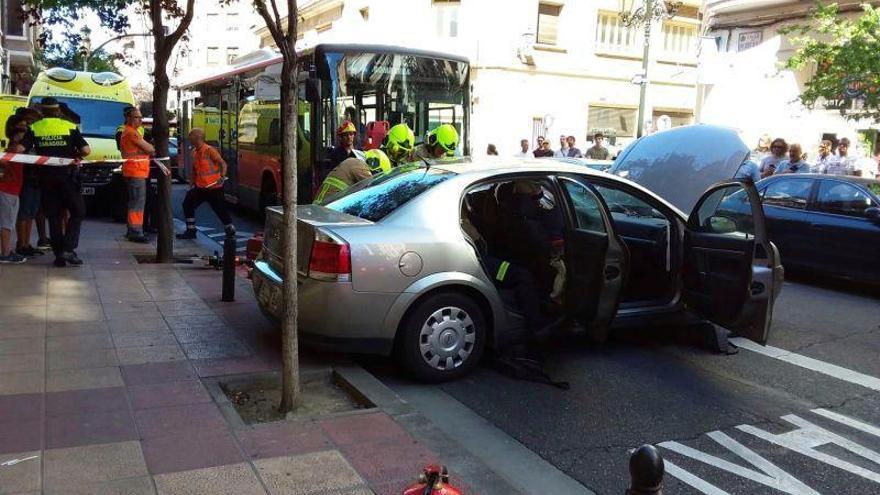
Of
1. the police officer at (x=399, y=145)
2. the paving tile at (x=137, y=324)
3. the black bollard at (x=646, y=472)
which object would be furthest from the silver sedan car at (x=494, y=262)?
the black bollard at (x=646, y=472)

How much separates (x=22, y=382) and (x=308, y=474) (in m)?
2.19

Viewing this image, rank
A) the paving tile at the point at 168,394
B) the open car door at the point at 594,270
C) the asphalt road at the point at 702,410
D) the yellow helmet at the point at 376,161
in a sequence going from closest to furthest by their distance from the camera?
1. the asphalt road at the point at 702,410
2. the paving tile at the point at 168,394
3. the open car door at the point at 594,270
4. the yellow helmet at the point at 376,161

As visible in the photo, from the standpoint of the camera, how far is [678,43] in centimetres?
3197

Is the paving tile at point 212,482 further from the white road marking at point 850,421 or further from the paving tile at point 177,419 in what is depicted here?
the white road marking at point 850,421

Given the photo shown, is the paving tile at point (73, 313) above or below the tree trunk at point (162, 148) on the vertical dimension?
below

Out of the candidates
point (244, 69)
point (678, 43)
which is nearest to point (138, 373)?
point (244, 69)

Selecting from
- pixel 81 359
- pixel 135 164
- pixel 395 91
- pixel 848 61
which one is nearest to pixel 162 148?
pixel 135 164

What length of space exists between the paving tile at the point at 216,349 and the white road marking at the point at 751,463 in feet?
A: 9.75

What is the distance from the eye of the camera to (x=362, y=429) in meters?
4.17

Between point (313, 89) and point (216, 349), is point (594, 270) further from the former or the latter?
point (313, 89)

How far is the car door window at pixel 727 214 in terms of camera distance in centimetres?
536

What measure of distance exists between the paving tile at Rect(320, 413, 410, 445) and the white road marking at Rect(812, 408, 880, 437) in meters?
2.76

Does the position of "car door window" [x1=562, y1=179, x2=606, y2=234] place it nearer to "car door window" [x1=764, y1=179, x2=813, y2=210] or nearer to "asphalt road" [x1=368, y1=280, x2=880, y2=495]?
"asphalt road" [x1=368, y1=280, x2=880, y2=495]

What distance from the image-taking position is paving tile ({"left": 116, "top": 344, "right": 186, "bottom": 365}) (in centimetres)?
520
